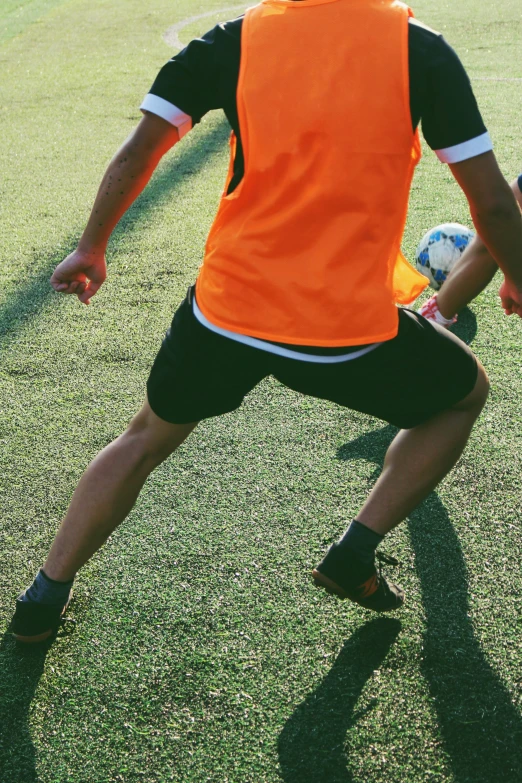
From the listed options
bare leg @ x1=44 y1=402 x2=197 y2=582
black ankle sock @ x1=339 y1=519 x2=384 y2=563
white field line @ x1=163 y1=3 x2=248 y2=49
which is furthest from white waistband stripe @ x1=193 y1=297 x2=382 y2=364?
white field line @ x1=163 y1=3 x2=248 y2=49

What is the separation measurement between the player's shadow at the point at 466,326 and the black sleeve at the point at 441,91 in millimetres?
2152

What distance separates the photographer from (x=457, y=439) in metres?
2.07

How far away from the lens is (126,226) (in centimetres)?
522

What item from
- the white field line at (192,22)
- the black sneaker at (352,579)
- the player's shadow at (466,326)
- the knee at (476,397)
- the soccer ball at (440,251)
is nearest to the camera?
the knee at (476,397)

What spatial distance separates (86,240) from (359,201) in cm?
73

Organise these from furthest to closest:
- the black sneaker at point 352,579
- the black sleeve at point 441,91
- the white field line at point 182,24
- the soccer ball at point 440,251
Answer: the white field line at point 182,24, the soccer ball at point 440,251, the black sneaker at point 352,579, the black sleeve at point 441,91

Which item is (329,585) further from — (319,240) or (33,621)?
(319,240)

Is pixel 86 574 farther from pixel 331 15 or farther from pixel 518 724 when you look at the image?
pixel 331 15

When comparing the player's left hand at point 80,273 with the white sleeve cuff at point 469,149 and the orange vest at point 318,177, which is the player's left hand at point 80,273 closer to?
the orange vest at point 318,177

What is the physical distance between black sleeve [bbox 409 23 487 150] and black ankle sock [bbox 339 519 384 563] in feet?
3.29

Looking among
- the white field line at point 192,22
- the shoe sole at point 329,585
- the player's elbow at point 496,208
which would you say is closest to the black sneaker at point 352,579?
A: the shoe sole at point 329,585

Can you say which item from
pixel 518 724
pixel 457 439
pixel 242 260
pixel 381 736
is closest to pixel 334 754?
pixel 381 736

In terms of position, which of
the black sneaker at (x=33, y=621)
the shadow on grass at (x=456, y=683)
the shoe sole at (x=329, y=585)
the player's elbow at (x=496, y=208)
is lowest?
the black sneaker at (x=33, y=621)

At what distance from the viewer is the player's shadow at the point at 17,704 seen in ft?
6.28
